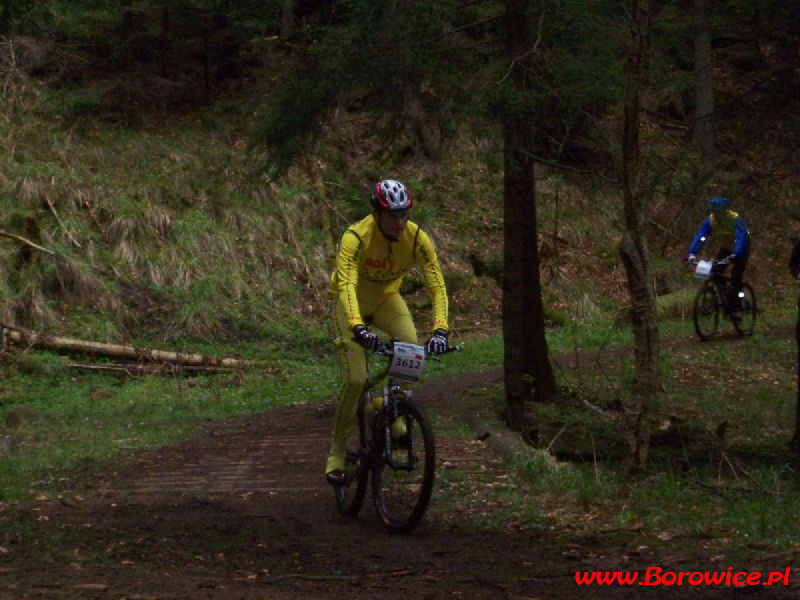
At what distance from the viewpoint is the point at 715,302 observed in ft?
64.1

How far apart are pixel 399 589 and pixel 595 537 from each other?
1.94m

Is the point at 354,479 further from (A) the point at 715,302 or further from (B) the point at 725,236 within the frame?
(A) the point at 715,302

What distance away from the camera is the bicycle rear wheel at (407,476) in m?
7.18

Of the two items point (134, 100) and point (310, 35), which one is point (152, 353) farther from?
point (134, 100)

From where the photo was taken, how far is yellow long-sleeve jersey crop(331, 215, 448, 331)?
772cm

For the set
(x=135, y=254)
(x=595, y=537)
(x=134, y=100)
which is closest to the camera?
(x=595, y=537)

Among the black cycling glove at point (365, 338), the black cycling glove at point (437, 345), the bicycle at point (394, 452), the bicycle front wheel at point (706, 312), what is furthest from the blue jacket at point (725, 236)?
the black cycling glove at point (365, 338)

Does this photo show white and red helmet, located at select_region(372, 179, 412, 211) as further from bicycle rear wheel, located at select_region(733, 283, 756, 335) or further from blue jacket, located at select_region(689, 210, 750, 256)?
bicycle rear wheel, located at select_region(733, 283, 756, 335)

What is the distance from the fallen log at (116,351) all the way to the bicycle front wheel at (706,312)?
Result: 26.4ft

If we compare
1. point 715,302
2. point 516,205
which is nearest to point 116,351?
point 516,205

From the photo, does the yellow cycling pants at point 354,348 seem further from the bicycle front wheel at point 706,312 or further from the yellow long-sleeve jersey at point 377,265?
the bicycle front wheel at point 706,312

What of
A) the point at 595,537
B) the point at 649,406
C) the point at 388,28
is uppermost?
the point at 388,28

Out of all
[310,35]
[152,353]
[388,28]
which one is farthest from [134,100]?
[388,28]

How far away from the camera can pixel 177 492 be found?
357 inches
